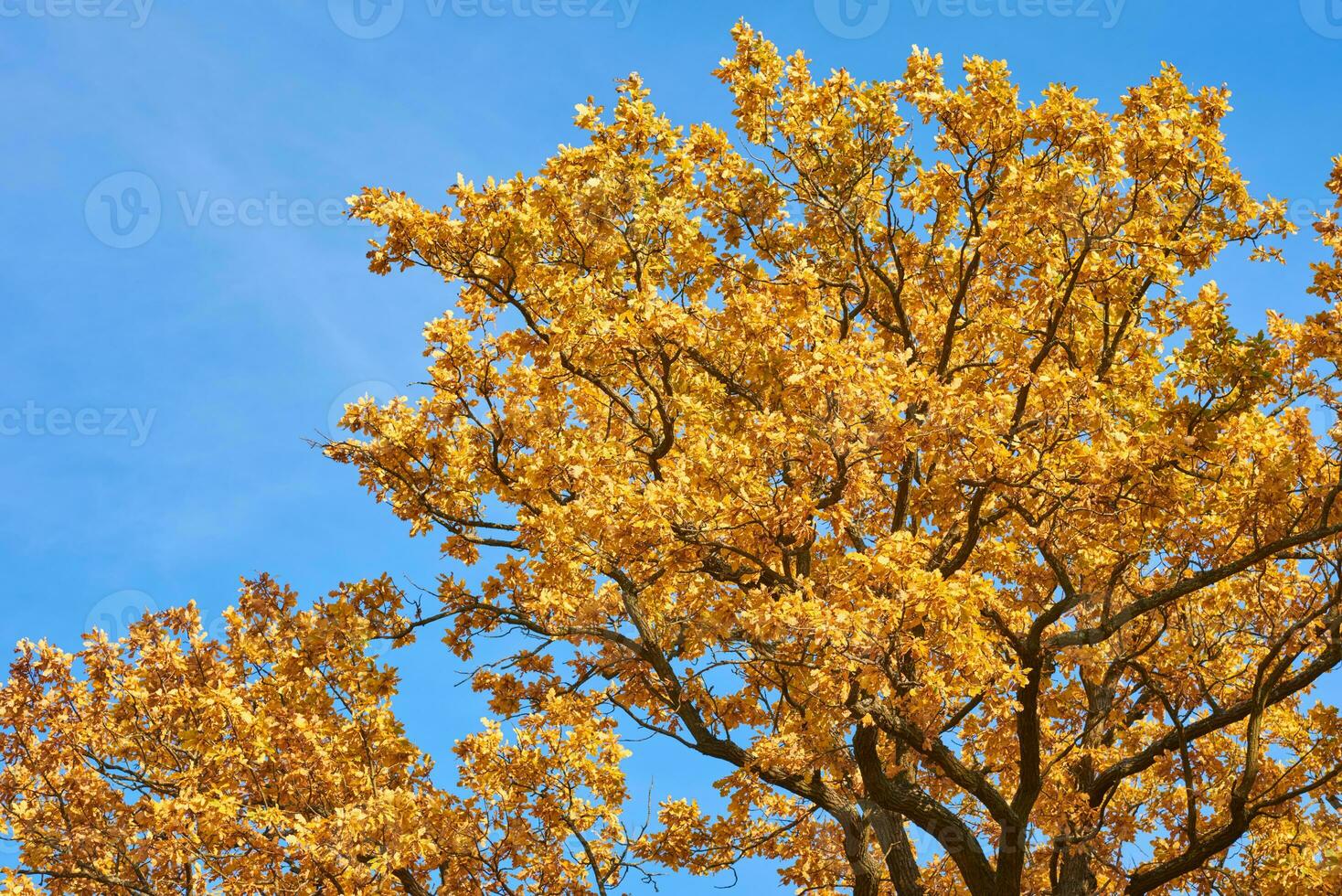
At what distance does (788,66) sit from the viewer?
12156 millimetres

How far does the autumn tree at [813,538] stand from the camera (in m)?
9.87

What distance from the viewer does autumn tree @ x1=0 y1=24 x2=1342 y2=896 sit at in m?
9.87

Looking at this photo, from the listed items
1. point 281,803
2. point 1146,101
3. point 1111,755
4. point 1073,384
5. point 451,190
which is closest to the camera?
point 1073,384

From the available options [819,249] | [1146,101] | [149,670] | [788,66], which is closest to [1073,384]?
[1146,101]

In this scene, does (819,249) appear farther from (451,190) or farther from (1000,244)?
(451,190)

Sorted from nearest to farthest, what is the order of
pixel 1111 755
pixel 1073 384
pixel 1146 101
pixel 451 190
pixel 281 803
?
1. pixel 1073 384
2. pixel 1146 101
3. pixel 281 803
4. pixel 451 190
5. pixel 1111 755

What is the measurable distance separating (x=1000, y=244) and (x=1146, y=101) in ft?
5.83

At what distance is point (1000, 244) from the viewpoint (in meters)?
11.1

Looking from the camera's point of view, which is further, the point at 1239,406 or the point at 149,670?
the point at 149,670

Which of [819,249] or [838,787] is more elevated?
[819,249]

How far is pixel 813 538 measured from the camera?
965 cm

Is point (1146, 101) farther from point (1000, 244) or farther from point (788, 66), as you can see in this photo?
point (788, 66)

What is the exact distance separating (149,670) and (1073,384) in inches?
412


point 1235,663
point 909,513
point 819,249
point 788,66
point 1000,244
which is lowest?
point 1235,663
